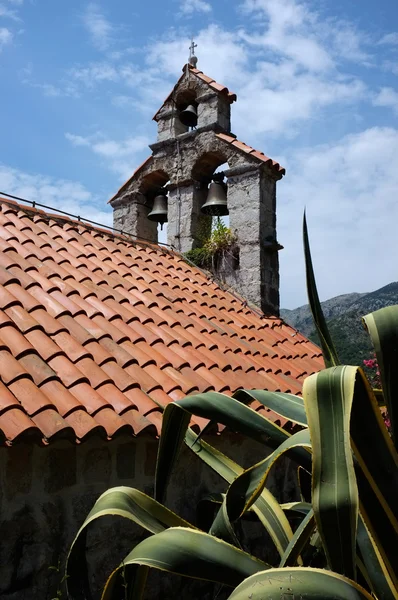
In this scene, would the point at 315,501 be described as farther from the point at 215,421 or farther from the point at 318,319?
the point at 318,319

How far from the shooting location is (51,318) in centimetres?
323

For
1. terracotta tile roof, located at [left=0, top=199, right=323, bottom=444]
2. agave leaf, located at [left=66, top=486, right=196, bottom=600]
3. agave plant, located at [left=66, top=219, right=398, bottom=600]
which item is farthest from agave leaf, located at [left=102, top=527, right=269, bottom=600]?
terracotta tile roof, located at [left=0, top=199, right=323, bottom=444]

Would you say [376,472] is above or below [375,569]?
above

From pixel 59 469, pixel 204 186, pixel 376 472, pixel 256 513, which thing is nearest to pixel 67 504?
pixel 59 469

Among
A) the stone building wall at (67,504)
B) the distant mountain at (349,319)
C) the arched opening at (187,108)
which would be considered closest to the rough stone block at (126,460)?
the stone building wall at (67,504)

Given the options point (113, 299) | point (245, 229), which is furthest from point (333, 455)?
point (245, 229)

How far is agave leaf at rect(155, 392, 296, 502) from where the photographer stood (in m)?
1.46

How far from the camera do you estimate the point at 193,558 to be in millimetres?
1160

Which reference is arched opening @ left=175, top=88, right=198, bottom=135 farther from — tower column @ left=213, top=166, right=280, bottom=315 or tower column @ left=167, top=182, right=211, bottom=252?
tower column @ left=213, top=166, right=280, bottom=315

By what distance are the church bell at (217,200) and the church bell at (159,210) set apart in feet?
1.77

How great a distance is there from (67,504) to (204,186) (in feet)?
14.6

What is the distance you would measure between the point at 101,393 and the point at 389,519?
6.03ft

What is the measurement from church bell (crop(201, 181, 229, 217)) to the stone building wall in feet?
10.9

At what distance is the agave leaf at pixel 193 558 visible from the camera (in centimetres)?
114
